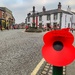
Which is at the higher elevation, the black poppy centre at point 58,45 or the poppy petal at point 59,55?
the black poppy centre at point 58,45

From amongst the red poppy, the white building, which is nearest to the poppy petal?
the red poppy

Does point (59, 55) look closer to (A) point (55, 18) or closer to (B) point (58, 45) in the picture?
(B) point (58, 45)

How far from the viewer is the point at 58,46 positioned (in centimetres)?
287

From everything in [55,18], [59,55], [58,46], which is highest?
[55,18]

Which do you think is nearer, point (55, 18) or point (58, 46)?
point (58, 46)

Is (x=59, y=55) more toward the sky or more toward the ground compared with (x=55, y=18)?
more toward the ground

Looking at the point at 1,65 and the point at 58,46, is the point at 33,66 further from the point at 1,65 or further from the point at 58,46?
the point at 58,46

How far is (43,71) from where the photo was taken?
6.42 meters

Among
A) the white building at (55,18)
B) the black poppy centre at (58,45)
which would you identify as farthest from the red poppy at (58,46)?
the white building at (55,18)

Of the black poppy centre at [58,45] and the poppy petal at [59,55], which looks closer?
the poppy petal at [59,55]

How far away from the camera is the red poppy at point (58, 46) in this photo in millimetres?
2777

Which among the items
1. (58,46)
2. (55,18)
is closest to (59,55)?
(58,46)

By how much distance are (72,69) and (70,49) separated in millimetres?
3983

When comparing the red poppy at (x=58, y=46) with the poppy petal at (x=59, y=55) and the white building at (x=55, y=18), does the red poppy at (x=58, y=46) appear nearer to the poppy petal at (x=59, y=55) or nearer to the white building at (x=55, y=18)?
the poppy petal at (x=59, y=55)
